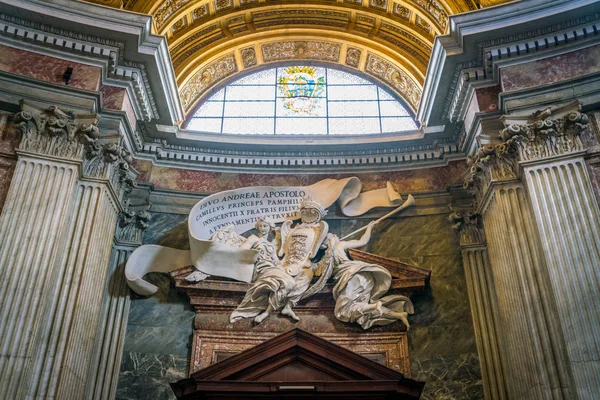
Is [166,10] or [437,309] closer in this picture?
[437,309]

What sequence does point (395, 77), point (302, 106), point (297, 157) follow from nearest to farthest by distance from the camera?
1. point (297, 157)
2. point (302, 106)
3. point (395, 77)

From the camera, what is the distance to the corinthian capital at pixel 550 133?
23.3 feet

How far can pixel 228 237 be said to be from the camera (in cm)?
909

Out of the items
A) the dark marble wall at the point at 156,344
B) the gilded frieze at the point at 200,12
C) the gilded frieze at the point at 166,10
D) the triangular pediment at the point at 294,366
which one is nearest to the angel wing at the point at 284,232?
the dark marble wall at the point at 156,344

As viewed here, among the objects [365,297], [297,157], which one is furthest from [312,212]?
[365,297]

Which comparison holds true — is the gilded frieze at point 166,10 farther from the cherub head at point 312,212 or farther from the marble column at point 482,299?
the marble column at point 482,299

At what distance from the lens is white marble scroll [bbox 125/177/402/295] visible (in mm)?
8664

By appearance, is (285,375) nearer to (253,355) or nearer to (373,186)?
(253,355)

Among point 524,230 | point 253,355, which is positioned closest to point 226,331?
point 253,355

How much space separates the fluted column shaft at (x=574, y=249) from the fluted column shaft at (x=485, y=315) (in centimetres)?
188

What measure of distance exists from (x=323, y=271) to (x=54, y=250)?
3.77 meters

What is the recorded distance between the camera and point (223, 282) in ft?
28.3

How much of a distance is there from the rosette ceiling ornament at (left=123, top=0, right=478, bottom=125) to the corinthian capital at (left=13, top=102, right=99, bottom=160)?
4221 mm

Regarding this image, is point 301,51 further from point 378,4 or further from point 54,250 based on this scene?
point 54,250
